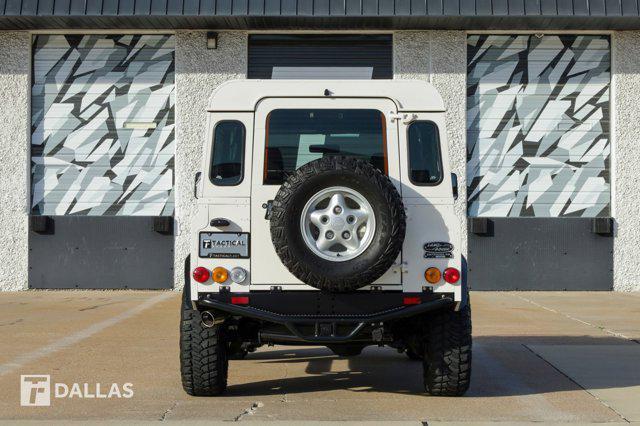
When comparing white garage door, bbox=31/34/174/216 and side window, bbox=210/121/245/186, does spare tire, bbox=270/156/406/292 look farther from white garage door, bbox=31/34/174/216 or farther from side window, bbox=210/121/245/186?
white garage door, bbox=31/34/174/216

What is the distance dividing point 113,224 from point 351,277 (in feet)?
35.0

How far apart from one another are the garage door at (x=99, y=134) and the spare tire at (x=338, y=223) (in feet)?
33.9

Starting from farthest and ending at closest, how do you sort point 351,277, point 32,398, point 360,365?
point 360,365 → point 32,398 → point 351,277

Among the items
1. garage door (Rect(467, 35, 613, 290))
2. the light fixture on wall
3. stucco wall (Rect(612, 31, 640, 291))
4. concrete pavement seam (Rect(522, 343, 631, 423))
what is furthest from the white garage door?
concrete pavement seam (Rect(522, 343, 631, 423))

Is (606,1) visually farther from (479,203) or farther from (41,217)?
(41,217)

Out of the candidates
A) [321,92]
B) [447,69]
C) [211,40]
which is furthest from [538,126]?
[321,92]

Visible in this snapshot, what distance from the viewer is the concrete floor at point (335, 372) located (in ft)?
22.8

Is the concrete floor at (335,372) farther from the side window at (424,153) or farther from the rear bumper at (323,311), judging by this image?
the side window at (424,153)

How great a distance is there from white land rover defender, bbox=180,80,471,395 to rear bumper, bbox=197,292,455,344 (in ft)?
0.03

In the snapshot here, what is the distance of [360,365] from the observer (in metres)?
9.30

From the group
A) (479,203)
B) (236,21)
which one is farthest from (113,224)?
(479,203)

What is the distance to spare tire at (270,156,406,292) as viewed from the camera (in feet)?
22.3

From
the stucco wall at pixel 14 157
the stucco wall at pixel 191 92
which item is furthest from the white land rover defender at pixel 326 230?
the stucco wall at pixel 14 157

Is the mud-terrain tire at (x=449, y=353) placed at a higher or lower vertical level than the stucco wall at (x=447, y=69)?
lower
